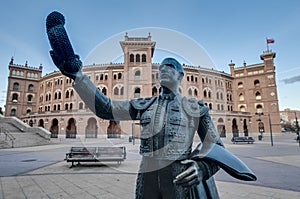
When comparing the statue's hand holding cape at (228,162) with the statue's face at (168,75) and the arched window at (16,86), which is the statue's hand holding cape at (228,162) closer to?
the statue's face at (168,75)

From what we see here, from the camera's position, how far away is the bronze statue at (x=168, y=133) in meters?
1.35

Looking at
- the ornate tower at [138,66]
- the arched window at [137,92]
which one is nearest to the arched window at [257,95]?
the ornate tower at [138,66]

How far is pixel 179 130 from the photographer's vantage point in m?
1.58

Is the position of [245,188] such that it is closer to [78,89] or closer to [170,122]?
[170,122]

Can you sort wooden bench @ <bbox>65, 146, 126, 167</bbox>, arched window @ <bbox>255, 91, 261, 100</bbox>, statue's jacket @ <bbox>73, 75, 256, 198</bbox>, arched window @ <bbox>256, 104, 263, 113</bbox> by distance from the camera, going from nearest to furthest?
1. statue's jacket @ <bbox>73, 75, 256, 198</bbox>
2. wooden bench @ <bbox>65, 146, 126, 167</bbox>
3. arched window @ <bbox>256, 104, 263, 113</bbox>
4. arched window @ <bbox>255, 91, 261, 100</bbox>

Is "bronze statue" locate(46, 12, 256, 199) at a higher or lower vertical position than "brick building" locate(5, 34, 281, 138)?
lower

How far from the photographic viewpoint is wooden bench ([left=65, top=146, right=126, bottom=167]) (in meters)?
8.41

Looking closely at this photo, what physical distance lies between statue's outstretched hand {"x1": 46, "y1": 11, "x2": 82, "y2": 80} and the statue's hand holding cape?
1.22 meters

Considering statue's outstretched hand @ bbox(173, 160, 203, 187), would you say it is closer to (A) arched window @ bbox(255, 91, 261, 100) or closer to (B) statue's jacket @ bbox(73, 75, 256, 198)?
(B) statue's jacket @ bbox(73, 75, 256, 198)

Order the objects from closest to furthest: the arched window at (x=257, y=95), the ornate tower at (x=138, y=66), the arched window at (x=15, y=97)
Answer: the ornate tower at (x=138, y=66)
the arched window at (x=257, y=95)
the arched window at (x=15, y=97)

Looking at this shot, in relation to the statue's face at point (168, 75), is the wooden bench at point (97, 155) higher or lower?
lower

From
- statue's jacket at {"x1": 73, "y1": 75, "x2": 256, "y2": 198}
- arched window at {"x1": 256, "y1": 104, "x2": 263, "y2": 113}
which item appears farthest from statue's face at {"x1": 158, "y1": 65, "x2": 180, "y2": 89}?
arched window at {"x1": 256, "y1": 104, "x2": 263, "y2": 113}

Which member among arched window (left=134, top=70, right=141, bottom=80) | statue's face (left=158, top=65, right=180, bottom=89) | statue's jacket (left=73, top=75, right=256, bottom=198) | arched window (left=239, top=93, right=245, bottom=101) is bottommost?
statue's jacket (left=73, top=75, right=256, bottom=198)

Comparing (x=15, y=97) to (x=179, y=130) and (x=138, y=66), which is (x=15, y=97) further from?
(x=179, y=130)
